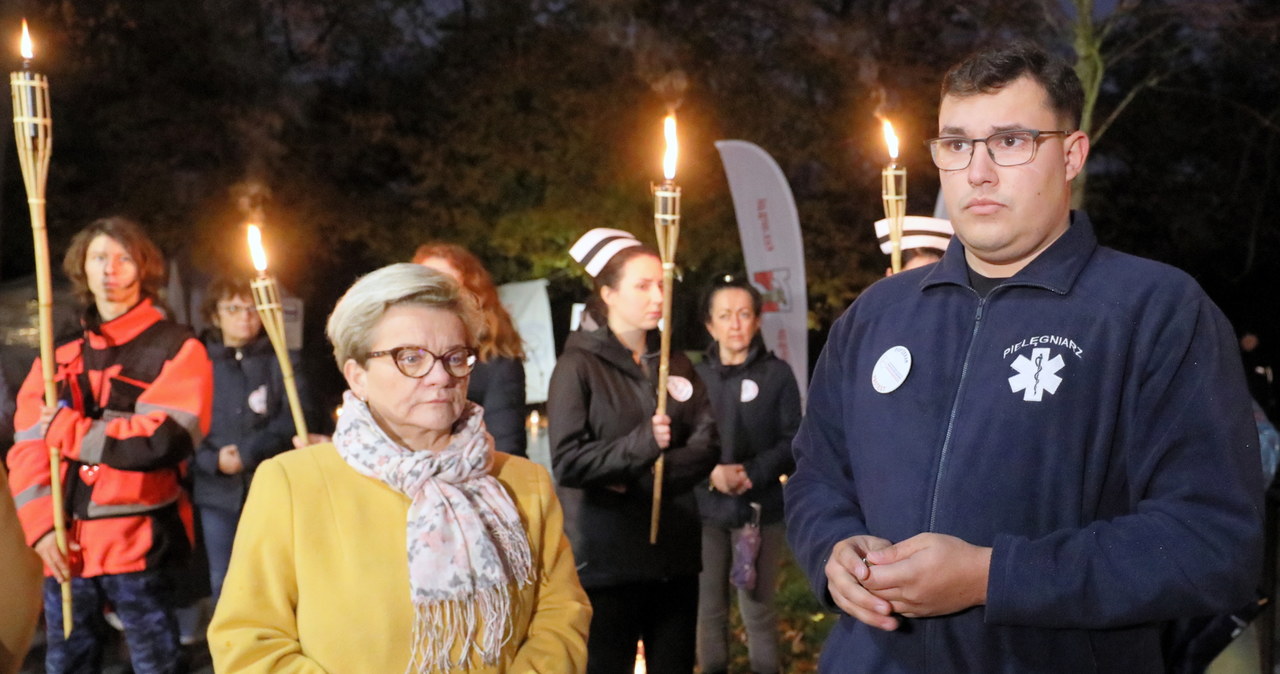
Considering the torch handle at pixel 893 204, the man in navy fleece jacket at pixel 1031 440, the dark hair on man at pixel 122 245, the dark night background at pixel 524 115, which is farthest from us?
the dark night background at pixel 524 115

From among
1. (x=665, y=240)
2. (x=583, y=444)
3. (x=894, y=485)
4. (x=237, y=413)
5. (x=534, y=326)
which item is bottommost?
(x=534, y=326)

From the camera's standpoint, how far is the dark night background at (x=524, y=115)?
51.9 ft

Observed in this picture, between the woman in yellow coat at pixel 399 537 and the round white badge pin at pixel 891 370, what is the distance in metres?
1.07

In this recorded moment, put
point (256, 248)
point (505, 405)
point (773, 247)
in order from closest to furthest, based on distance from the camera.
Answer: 1. point (256, 248)
2. point (505, 405)
3. point (773, 247)

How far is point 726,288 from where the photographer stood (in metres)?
6.60

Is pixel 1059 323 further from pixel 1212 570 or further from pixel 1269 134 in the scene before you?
pixel 1269 134

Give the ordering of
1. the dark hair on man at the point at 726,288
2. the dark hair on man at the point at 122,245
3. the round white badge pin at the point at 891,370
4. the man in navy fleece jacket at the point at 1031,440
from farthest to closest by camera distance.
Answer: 1. the dark hair on man at the point at 726,288
2. the dark hair on man at the point at 122,245
3. the round white badge pin at the point at 891,370
4. the man in navy fleece jacket at the point at 1031,440

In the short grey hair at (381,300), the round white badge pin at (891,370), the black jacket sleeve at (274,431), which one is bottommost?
the black jacket sleeve at (274,431)

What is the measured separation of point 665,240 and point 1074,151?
2.15 metres

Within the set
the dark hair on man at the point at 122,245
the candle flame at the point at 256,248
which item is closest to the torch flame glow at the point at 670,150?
the candle flame at the point at 256,248

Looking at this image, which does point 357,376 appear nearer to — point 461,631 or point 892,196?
point 461,631

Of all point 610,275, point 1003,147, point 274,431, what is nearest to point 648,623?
point 610,275

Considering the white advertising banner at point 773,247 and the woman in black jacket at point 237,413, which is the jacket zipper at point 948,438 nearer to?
the woman in black jacket at point 237,413

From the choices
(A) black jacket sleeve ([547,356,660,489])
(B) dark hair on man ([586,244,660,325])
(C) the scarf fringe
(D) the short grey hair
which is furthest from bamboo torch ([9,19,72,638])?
(C) the scarf fringe
